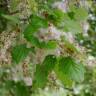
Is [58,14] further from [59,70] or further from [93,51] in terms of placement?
[93,51]

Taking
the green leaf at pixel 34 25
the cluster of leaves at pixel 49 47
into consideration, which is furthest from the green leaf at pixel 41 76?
the green leaf at pixel 34 25

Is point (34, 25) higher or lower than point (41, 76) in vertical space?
higher

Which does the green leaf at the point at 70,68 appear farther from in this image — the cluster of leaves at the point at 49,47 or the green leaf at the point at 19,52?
the green leaf at the point at 19,52

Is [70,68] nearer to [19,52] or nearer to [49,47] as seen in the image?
[49,47]

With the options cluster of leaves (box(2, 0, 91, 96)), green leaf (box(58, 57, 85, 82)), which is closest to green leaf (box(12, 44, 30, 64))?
cluster of leaves (box(2, 0, 91, 96))

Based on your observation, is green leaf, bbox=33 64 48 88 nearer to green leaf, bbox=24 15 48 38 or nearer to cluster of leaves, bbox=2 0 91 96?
cluster of leaves, bbox=2 0 91 96

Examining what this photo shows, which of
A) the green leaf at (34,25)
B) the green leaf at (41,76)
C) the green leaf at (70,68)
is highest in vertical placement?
the green leaf at (34,25)

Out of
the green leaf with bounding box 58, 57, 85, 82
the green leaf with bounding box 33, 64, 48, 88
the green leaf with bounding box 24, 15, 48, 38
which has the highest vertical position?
the green leaf with bounding box 24, 15, 48, 38

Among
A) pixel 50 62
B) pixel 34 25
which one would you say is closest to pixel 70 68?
pixel 50 62

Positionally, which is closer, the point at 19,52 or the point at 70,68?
the point at 70,68
